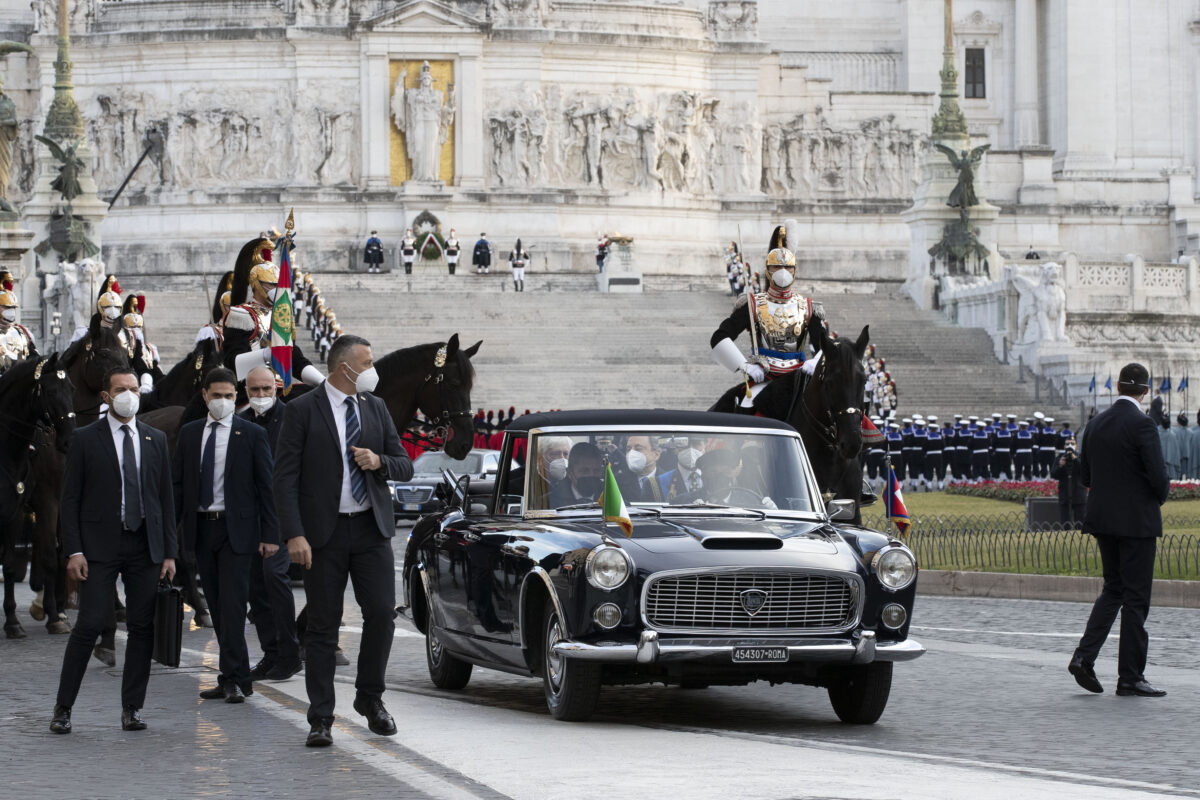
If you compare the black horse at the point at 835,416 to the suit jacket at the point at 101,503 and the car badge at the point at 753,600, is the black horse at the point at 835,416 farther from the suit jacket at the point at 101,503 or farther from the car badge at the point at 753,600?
the suit jacket at the point at 101,503

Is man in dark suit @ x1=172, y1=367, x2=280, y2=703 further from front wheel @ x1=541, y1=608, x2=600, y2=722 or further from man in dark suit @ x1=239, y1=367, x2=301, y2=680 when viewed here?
front wheel @ x1=541, y1=608, x2=600, y2=722

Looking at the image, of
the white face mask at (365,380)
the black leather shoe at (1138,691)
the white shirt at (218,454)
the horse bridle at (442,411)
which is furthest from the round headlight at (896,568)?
the horse bridle at (442,411)

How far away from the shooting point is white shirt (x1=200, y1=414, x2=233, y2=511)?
12633 millimetres

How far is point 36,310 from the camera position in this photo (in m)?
45.1

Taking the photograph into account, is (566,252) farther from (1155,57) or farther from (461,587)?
(461,587)

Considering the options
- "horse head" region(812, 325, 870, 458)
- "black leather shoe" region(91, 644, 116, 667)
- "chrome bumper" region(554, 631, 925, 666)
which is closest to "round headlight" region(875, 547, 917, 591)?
"chrome bumper" region(554, 631, 925, 666)

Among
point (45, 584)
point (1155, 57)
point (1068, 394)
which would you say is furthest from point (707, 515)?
point (1155, 57)

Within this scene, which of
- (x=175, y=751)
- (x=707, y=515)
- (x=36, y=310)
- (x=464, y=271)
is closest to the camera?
(x=175, y=751)

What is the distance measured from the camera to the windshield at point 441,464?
29.3 metres

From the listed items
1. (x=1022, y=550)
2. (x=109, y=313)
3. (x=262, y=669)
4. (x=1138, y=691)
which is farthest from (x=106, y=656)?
(x=1022, y=550)

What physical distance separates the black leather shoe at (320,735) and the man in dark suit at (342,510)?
0.28 ft

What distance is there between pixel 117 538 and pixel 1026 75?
2507 inches

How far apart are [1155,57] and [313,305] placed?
37214 millimetres

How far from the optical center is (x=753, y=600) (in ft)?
35.6
